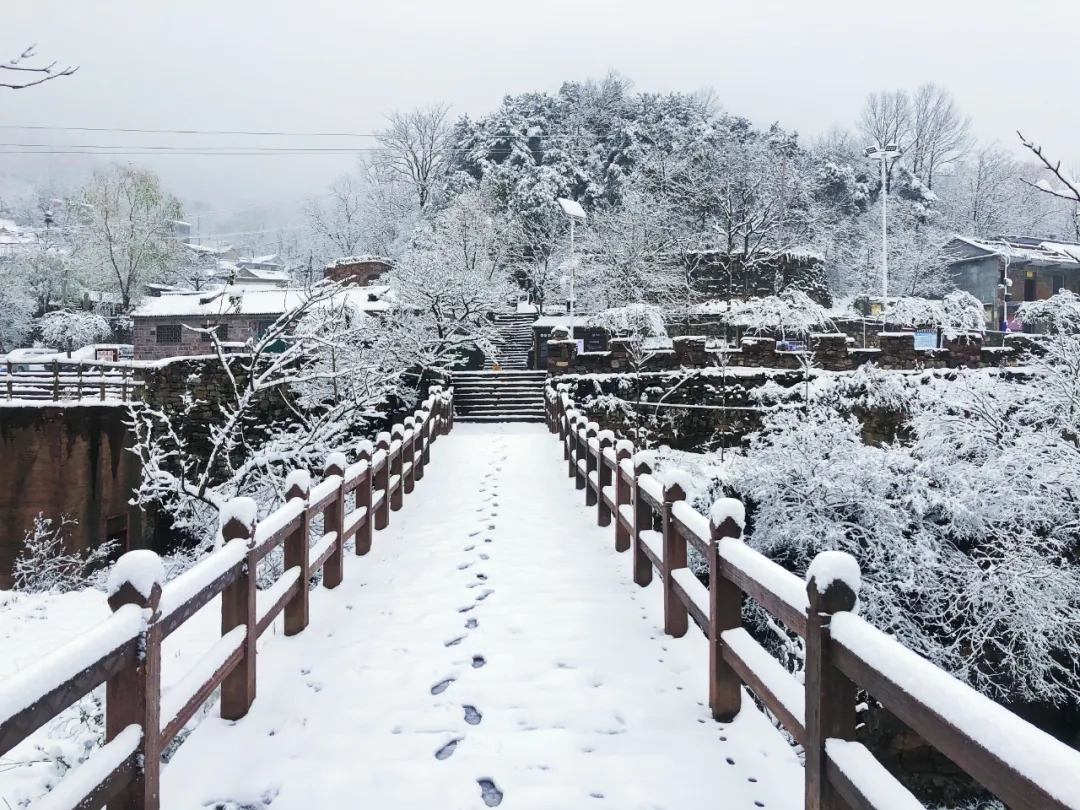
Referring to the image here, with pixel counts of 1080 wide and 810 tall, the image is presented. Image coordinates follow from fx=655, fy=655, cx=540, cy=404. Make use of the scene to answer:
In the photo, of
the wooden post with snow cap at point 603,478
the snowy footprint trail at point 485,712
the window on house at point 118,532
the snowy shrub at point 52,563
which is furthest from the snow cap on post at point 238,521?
the window on house at point 118,532

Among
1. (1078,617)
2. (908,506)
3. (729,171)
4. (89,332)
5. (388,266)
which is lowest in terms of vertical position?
(1078,617)

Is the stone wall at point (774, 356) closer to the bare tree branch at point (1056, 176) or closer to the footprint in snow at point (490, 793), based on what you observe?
the bare tree branch at point (1056, 176)

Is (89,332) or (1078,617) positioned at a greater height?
(89,332)

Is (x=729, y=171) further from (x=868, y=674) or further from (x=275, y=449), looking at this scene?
(x=868, y=674)

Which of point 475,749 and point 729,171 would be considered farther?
point 729,171

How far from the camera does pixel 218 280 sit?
56.0m

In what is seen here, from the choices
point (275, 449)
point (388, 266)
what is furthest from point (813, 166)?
point (275, 449)

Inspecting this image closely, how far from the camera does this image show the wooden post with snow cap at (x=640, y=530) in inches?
219

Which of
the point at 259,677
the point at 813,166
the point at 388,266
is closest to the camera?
the point at 259,677

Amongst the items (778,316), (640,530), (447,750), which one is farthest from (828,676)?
(778,316)

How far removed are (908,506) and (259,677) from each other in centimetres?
950

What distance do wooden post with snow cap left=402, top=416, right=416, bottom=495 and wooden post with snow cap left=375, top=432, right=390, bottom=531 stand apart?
135 centimetres

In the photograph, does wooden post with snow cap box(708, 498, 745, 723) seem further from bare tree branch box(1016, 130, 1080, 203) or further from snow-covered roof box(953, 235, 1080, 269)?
snow-covered roof box(953, 235, 1080, 269)

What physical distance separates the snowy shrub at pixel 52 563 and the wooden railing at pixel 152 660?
9753mm
